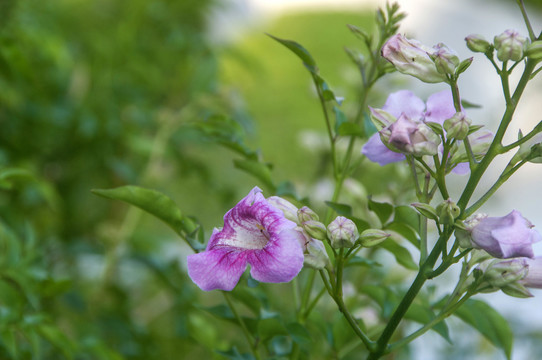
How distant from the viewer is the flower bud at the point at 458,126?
0.46 meters

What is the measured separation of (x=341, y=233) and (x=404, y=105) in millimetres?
165

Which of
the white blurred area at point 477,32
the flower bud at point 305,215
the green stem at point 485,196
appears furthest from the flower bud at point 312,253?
the white blurred area at point 477,32

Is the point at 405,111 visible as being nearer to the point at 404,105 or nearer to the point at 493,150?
the point at 404,105

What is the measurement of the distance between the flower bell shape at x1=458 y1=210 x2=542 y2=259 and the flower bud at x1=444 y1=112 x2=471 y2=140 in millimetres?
65

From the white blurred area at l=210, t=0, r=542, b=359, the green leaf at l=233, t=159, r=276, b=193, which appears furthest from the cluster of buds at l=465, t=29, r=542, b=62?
the white blurred area at l=210, t=0, r=542, b=359

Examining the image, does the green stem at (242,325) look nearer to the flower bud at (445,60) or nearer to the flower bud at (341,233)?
the flower bud at (341,233)

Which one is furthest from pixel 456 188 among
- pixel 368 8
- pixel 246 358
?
pixel 246 358

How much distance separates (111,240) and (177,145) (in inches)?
10.7

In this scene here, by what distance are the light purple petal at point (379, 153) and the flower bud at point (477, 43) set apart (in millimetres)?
106

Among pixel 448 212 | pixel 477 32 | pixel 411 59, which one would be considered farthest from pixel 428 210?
pixel 477 32

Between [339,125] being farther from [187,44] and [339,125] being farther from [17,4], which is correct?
[187,44]

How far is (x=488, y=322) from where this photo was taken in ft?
2.05

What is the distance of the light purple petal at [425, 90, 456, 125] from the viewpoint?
571mm

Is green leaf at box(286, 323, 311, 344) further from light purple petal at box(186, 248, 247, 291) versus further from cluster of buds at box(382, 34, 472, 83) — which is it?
cluster of buds at box(382, 34, 472, 83)
